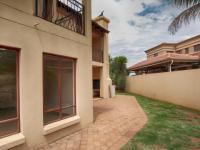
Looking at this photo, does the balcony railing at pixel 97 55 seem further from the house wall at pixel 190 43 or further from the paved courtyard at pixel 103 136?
the house wall at pixel 190 43

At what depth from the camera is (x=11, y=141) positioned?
4176 millimetres

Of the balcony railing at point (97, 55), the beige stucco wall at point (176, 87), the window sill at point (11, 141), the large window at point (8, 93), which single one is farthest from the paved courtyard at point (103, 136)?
the balcony railing at point (97, 55)

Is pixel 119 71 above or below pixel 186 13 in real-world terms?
below

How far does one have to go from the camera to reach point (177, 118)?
852 centimetres

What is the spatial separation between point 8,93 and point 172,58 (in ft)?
49.3

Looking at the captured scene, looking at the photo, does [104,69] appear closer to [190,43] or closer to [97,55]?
[97,55]

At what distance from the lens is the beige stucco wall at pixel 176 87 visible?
35.5 feet

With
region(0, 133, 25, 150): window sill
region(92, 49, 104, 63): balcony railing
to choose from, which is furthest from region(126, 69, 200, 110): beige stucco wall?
region(0, 133, 25, 150): window sill

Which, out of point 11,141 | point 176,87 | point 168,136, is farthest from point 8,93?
point 176,87

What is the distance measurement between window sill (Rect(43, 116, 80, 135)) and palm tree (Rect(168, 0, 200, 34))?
7854 mm

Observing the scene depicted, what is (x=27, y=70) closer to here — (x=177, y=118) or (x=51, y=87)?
(x=51, y=87)

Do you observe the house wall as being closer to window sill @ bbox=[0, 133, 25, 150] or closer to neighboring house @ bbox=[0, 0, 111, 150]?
neighboring house @ bbox=[0, 0, 111, 150]

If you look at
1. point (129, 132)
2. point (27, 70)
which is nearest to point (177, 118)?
point (129, 132)

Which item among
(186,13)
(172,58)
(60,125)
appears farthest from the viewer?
(172,58)
